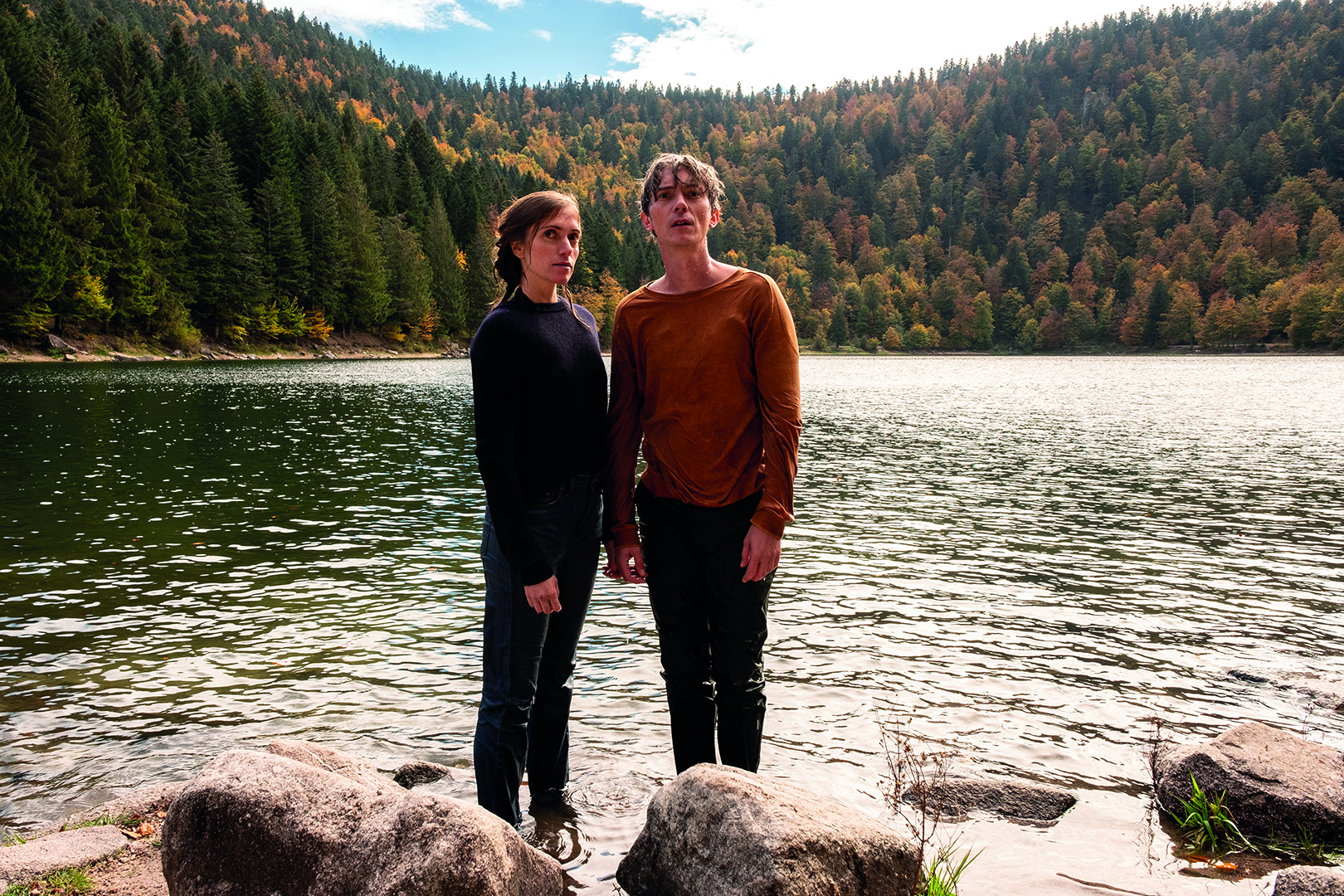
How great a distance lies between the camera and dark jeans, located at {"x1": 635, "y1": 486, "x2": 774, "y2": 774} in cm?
A: 433

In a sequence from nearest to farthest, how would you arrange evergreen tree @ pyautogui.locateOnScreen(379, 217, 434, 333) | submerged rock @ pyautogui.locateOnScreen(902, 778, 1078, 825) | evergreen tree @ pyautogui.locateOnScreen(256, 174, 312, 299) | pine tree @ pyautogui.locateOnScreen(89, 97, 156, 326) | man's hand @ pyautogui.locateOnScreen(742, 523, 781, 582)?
1. man's hand @ pyautogui.locateOnScreen(742, 523, 781, 582)
2. submerged rock @ pyautogui.locateOnScreen(902, 778, 1078, 825)
3. pine tree @ pyautogui.locateOnScreen(89, 97, 156, 326)
4. evergreen tree @ pyautogui.locateOnScreen(256, 174, 312, 299)
5. evergreen tree @ pyautogui.locateOnScreen(379, 217, 434, 333)

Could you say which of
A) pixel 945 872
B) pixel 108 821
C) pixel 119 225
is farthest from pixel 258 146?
pixel 945 872

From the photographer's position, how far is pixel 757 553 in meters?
4.19

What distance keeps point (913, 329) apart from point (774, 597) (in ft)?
578

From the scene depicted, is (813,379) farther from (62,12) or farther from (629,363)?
(62,12)

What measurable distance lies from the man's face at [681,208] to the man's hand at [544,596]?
1.87m

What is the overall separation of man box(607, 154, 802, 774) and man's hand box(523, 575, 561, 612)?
1.68 feet

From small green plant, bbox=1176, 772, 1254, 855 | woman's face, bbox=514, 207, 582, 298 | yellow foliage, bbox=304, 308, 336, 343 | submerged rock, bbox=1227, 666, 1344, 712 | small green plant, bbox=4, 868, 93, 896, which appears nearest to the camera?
small green plant, bbox=4, 868, 93, 896

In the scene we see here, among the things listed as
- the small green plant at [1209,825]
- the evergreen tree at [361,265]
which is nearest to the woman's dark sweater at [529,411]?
the small green plant at [1209,825]

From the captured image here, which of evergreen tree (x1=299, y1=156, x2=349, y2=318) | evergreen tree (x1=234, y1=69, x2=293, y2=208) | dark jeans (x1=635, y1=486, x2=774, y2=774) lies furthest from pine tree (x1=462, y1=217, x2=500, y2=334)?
dark jeans (x1=635, y1=486, x2=774, y2=774)

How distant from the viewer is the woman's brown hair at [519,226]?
14.2ft

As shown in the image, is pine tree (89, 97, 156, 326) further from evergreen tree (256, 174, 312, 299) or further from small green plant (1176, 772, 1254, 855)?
small green plant (1176, 772, 1254, 855)

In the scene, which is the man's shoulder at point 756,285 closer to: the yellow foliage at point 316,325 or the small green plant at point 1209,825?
the small green plant at point 1209,825

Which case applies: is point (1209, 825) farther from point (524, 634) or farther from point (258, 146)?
point (258, 146)
